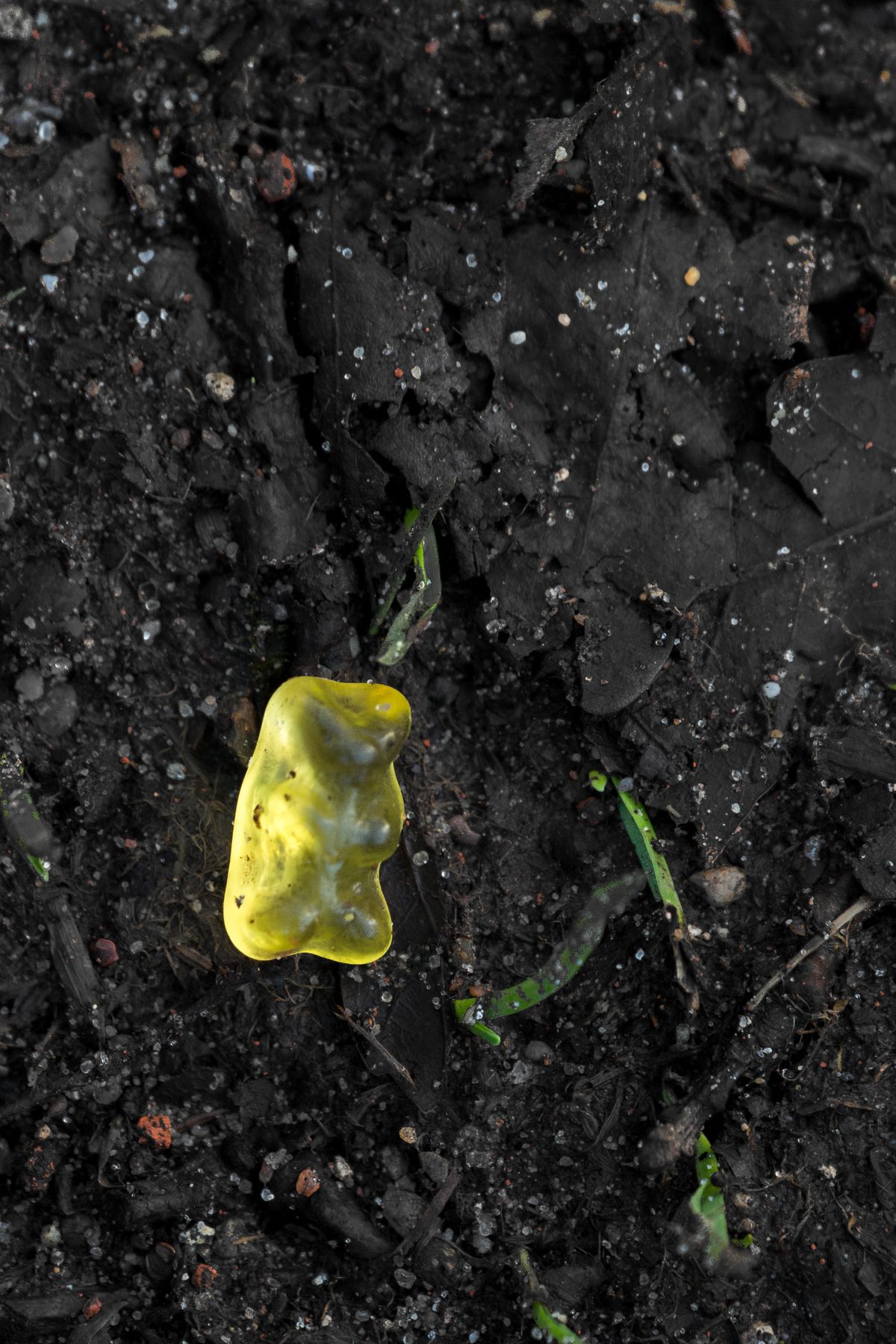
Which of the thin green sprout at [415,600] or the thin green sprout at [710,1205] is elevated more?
the thin green sprout at [415,600]

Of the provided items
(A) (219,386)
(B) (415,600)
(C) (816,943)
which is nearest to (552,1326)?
(C) (816,943)

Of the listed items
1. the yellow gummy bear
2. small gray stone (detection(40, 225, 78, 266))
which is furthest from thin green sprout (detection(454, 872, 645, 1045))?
small gray stone (detection(40, 225, 78, 266))

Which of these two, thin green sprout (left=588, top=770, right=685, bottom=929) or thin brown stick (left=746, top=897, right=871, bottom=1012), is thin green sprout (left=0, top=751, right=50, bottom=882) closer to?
thin green sprout (left=588, top=770, right=685, bottom=929)

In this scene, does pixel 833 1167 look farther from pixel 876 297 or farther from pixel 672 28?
pixel 672 28


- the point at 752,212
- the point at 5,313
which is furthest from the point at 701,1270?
the point at 5,313

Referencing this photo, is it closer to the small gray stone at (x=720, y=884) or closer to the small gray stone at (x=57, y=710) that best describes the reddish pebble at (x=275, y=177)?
the small gray stone at (x=57, y=710)

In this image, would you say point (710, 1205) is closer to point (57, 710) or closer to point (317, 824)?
point (317, 824)

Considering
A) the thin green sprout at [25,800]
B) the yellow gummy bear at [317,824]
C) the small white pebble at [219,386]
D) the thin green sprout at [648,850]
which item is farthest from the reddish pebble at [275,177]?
the thin green sprout at [648,850]
